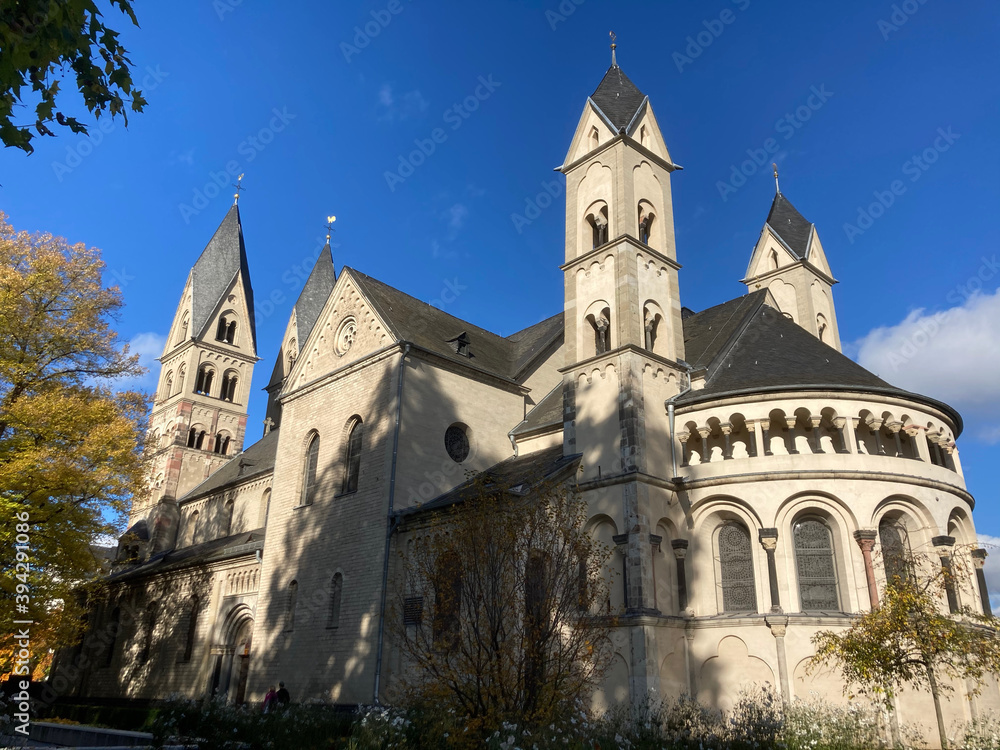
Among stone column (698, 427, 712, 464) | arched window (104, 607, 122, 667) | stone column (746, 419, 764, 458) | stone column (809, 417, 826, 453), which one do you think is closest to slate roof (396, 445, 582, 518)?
stone column (698, 427, 712, 464)

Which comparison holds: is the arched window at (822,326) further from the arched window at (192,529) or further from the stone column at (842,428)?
the arched window at (192,529)

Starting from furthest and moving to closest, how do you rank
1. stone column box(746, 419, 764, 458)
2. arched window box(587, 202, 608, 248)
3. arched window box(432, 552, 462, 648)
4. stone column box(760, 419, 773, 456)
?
arched window box(587, 202, 608, 248) → stone column box(760, 419, 773, 456) → stone column box(746, 419, 764, 458) → arched window box(432, 552, 462, 648)

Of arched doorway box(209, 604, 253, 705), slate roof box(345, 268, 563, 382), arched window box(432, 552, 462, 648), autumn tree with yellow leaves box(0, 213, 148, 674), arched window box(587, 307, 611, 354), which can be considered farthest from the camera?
arched doorway box(209, 604, 253, 705)

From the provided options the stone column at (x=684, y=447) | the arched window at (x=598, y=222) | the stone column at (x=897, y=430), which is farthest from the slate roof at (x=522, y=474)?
the stone column at (x=897, y=430)

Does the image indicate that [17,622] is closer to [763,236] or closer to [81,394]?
[81,394]

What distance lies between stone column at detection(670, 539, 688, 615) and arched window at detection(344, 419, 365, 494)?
10.3m

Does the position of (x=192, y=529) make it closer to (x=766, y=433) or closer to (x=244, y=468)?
(x=244, y=468)

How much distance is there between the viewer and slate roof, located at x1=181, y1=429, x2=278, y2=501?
3507cm

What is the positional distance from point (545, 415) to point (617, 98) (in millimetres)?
11591

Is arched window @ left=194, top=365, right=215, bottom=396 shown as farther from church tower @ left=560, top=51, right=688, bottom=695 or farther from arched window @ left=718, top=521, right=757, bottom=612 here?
arched window @ left=718, top=521, right=757, bottom=612

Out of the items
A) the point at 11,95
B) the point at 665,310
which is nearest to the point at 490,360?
the point at 665,310

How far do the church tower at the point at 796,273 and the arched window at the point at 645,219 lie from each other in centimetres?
700

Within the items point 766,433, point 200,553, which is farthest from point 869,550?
point 200,553

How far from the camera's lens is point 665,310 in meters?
23.4
